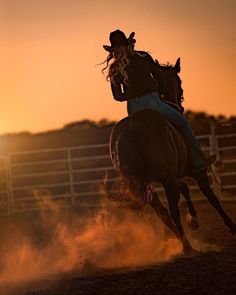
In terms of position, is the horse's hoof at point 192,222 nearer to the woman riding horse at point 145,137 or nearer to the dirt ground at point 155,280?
the woman riding horse at point 145,137

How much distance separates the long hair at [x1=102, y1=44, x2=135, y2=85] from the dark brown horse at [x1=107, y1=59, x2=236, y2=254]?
508mm

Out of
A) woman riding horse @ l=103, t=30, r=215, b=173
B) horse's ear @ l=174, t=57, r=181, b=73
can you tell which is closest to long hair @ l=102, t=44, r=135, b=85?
woman riding horse @ l=103, t=30, r=215, b=173

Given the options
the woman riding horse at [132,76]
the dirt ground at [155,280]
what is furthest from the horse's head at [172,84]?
the dirt ground at [155,280]

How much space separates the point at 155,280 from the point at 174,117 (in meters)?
2.62

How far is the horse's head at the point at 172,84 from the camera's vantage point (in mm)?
7934

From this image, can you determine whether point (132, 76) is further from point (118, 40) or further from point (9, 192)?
point (9, 192)

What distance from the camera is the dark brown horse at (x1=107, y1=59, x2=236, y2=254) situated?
635 cm

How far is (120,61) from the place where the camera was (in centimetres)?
671

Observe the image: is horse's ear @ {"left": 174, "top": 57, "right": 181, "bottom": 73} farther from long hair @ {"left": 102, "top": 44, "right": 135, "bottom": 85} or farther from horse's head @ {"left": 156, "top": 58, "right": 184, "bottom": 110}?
long hair @ {"left": 102, "top": 44, "right": 135, "bottom": 85}

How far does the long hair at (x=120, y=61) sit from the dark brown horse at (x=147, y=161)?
0.51 meters

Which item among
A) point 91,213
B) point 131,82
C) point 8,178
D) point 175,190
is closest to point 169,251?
point 175,190

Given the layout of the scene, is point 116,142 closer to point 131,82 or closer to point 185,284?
point 131,82

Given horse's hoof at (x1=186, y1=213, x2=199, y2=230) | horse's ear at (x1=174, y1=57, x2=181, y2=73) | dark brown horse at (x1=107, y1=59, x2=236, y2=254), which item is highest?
horse's ear at (x1=174, y1=57, x2=181, y2=73)

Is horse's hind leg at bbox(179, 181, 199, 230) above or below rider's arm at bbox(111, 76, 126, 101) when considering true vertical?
below
